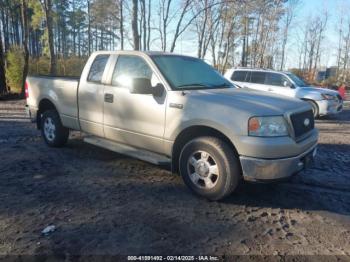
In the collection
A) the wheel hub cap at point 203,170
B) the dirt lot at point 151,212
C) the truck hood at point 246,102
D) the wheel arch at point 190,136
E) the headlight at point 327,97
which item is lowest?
the dirt lot at point 151,212

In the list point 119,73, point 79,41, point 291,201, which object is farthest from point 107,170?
point 79,41

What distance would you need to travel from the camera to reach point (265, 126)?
12.5ft

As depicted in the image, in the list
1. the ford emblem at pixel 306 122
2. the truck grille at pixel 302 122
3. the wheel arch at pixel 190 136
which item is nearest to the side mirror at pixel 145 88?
the wheel arch at pixel 190 136

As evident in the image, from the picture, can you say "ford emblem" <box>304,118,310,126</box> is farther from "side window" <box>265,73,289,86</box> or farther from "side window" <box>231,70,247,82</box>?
"side window" <box>231,70,247,82</box>

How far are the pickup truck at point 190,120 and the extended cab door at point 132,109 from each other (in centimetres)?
1

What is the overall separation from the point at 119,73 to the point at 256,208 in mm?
2943

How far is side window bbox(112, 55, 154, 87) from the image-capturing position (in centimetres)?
493

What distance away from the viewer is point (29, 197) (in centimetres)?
427

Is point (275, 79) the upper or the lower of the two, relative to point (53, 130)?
upper

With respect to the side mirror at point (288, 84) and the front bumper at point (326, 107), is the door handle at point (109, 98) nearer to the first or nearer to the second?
the side mirror at point (288, 84)

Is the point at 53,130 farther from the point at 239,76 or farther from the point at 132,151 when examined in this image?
the point at 239,76

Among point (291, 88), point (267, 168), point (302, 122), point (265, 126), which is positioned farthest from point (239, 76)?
point (267, 168)

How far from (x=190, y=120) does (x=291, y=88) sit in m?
9.64

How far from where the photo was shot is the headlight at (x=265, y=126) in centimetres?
381
